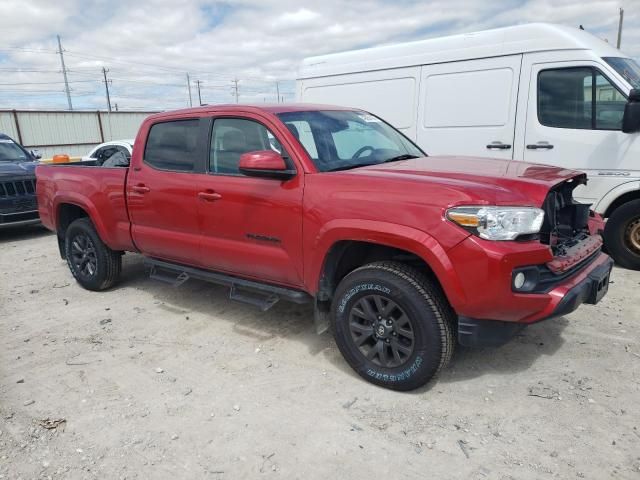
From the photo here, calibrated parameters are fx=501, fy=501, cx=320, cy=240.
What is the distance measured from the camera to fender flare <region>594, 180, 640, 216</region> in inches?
210

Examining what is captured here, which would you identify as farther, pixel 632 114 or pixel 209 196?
pixel 632 114

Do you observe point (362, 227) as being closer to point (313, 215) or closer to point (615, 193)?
point (313, 215)

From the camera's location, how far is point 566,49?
5.59 meters

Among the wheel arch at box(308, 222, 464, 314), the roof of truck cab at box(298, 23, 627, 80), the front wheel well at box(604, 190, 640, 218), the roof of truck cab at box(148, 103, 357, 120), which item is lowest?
the front wheel well at box(604, 190, 640, 218)

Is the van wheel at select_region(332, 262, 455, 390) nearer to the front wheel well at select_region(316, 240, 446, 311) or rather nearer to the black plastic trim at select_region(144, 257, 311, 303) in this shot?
the front wheel well at select_region(316, 240, 446, 311)

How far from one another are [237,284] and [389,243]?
152 centimetres

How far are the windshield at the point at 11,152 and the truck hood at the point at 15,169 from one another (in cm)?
38

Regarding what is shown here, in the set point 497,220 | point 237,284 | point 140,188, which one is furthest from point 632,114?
point 140,188

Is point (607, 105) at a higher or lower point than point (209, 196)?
higher

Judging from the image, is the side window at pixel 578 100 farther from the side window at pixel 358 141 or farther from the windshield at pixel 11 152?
the windshield at pixel 11 152

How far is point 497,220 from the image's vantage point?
2.74 meters

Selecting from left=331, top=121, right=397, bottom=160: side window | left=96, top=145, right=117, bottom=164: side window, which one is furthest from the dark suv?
left=331, top=121, right=397, bottom=160: side window

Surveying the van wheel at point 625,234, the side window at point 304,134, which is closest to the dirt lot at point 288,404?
the van wheel at point 625,234

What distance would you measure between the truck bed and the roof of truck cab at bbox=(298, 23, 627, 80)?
12.8 ft
